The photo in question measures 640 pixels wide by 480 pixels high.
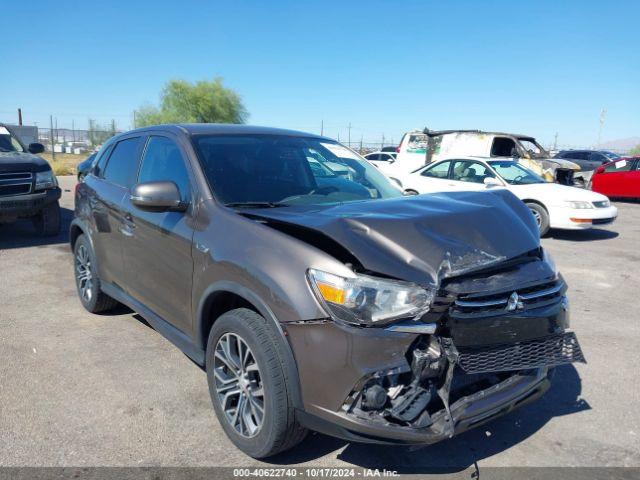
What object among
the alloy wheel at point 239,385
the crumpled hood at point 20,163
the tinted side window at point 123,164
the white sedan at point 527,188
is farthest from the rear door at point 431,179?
the alloy wheel at point 239,385

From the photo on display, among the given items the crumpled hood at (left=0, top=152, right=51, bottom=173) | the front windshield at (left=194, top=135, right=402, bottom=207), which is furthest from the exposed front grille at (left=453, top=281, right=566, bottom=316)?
the crumpled hood at (left=0, top=152, right=51, bottom=173)

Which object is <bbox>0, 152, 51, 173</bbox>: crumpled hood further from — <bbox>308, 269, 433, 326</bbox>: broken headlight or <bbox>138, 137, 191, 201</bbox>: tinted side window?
<bbox>308, 269, 433, 326</bbox>: broken headlight

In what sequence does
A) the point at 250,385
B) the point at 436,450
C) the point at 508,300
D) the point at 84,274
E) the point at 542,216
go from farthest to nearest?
the point at 542,216
the point at 84,274
the point at 436,450
the point at 250,385
the point at 508,300

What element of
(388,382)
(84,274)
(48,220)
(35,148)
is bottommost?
(48,220)

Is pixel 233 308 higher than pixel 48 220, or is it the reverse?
pixel 233 308

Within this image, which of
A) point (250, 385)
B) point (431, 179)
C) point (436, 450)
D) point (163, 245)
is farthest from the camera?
point (431, 179)

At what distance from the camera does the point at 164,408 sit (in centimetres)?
322

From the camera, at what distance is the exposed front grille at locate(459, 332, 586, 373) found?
2.34 meters

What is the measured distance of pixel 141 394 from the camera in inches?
134

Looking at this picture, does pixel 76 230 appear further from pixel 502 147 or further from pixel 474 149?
pixel 502 147

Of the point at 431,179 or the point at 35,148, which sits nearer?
the point at 35,148

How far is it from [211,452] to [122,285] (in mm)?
1848

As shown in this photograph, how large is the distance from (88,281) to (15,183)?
3866mm

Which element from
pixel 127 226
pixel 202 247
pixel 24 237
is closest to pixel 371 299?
pixel 202 247
